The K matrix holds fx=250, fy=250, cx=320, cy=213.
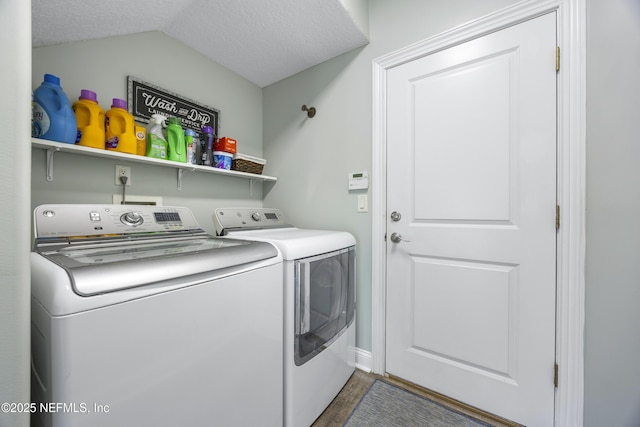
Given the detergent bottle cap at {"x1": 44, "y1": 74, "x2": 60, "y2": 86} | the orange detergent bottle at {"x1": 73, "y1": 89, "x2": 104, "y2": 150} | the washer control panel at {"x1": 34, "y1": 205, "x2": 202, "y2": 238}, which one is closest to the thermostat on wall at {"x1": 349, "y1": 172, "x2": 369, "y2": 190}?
the washer control panel at {"x1": 34, "y1": 205, "x2": 202, "y2": 238}

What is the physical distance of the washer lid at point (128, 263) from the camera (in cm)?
62

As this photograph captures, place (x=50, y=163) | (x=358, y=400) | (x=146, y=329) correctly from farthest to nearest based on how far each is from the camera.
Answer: (x=358, y=400), (x=50, y=163), (x=146, y=329)

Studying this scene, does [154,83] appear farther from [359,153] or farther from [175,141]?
[359,153]

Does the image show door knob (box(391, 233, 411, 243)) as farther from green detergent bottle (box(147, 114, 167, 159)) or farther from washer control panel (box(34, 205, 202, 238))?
green detergent bottle (box(147, 114, 167, 159))

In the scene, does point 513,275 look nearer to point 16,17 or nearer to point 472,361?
point 472,361

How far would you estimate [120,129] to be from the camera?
1.39 m

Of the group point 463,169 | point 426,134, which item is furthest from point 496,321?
point 426,134

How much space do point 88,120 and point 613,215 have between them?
2.50 metres

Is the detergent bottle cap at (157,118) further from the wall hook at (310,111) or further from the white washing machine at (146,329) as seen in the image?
the wall hook at (310,111)

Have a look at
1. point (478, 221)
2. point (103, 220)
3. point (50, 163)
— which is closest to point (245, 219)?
point (103, 220)

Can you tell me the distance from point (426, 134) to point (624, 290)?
1136 mm

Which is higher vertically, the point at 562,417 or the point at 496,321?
the point at 496,321

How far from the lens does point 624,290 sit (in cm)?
106

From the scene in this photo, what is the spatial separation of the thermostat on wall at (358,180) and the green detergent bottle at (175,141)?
1.14 m
